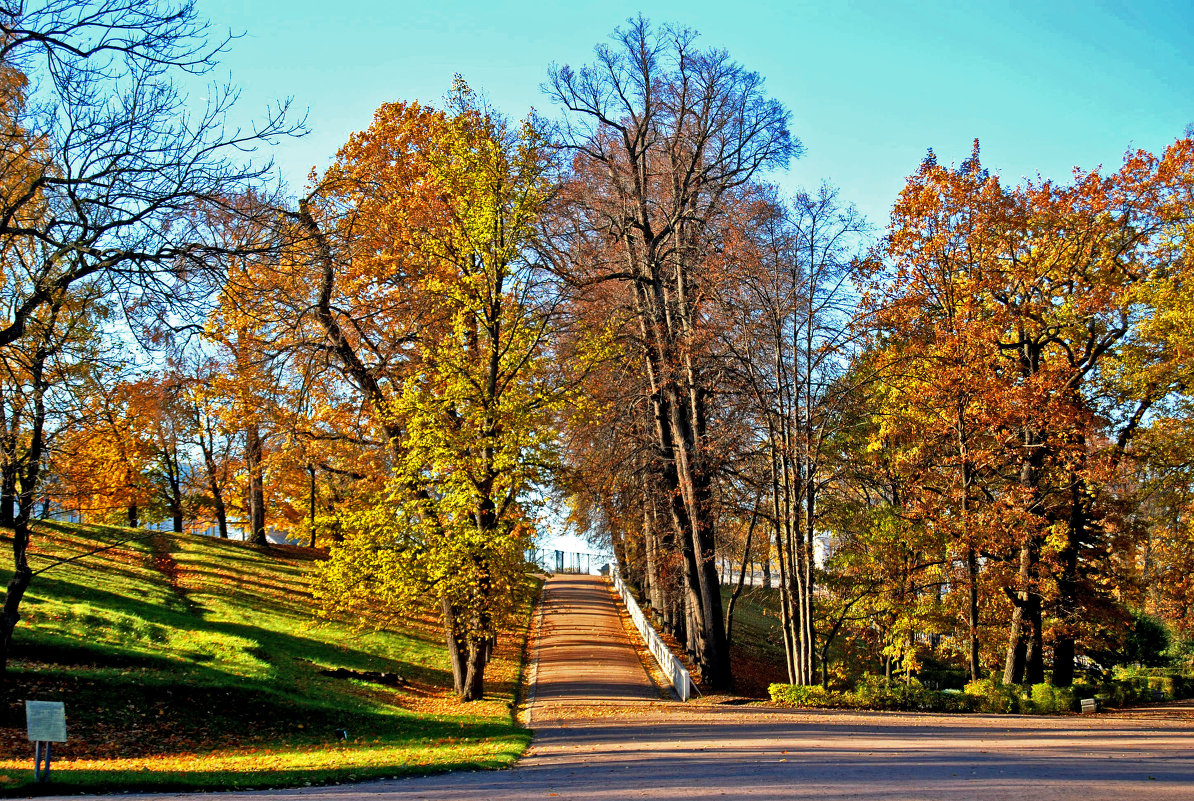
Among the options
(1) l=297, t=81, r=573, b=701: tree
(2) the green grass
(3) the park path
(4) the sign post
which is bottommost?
(2) the green grass

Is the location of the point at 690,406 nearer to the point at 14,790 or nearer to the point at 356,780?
the point at 356,780

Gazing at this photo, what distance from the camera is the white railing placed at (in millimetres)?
19797

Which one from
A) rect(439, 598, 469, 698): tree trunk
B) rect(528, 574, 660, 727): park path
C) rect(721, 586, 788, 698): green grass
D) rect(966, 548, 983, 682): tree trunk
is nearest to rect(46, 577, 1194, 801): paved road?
rect(528, 574, 660, 727): park path

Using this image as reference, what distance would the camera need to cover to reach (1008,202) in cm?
2164

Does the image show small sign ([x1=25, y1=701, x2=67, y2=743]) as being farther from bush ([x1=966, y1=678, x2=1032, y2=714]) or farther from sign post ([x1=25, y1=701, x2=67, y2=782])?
bush ([x1=966, y1=678, x2=1032, y2=714])

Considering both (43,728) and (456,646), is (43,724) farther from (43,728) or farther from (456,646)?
(456,646)

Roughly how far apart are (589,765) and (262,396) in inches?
607

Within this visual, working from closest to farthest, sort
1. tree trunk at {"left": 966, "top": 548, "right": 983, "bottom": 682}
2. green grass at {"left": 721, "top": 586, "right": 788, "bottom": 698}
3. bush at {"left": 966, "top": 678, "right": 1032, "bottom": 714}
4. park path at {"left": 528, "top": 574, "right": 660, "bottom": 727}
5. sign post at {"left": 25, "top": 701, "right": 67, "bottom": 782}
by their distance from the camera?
1. sign post at {"left": 25, "top": 701, "right": 67, "bottom": 782}
2. park path at {"left": 528, "top": 574, "right": 660, "bottom": 727}
3. bush at {"left": 966, "top": 678, "right": 1032, "bottom": 714}
4. tree trunk at {"left": 966, "top": 548, "right": 983, "bottom": 682}
5. green grass at {"left": 721, "top": 586, "right": 788, "bottom": 698}

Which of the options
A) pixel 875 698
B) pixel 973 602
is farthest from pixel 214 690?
pixel 973 602

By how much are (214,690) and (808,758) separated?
936 centimetres

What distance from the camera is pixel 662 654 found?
2381 cm

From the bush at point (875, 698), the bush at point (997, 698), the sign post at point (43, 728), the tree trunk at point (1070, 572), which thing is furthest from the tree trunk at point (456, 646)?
the tree trunk at point (1070, 572)

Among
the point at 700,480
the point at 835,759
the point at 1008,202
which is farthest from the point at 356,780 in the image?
the point at 1008,202

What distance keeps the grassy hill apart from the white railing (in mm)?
3973
